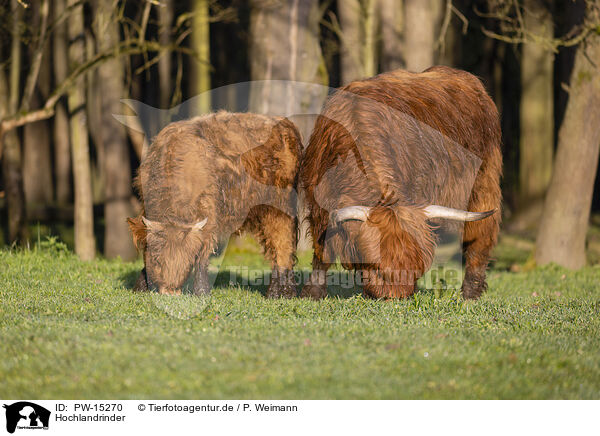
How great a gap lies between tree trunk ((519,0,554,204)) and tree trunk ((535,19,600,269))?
5763 mm

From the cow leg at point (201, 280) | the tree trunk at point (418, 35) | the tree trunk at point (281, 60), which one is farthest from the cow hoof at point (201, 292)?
the tree trunk at point (418, 35)

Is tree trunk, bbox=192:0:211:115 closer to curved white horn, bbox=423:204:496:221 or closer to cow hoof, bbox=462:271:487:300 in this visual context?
cow hoof, bbox=462:271:487:300

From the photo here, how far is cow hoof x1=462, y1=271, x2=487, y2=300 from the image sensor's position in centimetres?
920

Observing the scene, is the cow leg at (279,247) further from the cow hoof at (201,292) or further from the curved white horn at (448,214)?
the curved white horn at (448,214)

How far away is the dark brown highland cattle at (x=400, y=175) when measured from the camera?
6770 mm

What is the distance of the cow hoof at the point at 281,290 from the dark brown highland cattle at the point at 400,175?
20 centimetres

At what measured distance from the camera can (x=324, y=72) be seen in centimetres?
1479

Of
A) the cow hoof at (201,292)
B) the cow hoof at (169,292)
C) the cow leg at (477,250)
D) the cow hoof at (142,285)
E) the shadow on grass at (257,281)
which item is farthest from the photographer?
the cow leg at (477,250)

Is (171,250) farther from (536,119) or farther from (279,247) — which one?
(536,119)

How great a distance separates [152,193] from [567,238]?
762cm

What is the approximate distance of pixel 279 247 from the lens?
8.41m

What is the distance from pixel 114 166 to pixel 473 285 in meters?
8.59

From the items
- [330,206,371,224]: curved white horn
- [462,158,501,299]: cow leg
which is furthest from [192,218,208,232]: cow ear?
[462,158,501,299]: cow leg

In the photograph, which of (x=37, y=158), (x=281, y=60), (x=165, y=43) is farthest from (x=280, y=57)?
(x=37, y=158)
